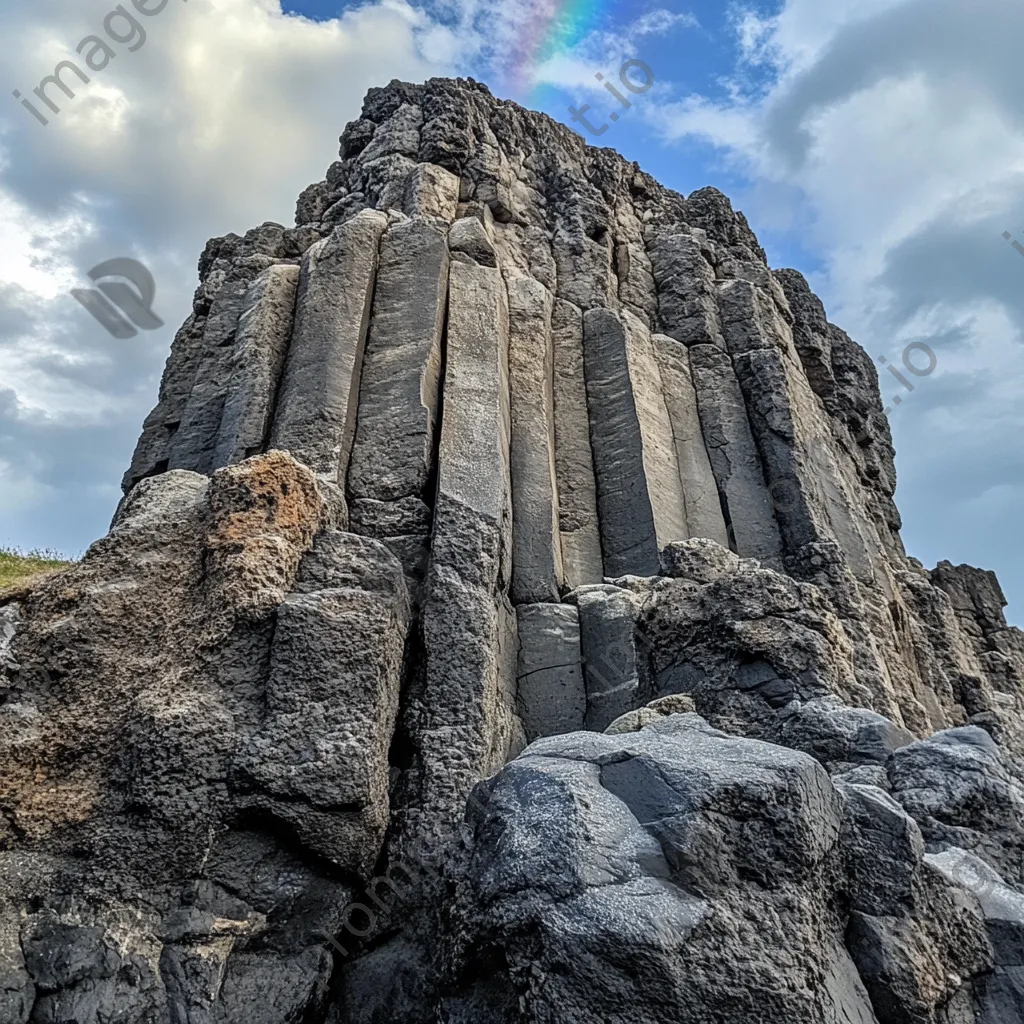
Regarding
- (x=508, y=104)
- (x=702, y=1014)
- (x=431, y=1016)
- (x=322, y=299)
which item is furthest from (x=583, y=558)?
(x=508, y=104)

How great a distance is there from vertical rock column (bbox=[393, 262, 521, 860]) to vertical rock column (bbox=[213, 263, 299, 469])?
1.82 m

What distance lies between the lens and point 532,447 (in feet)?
29.5

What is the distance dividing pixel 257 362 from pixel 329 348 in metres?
0.85

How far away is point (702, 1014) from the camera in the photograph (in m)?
2.98

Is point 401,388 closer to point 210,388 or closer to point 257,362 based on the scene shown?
point 257,362

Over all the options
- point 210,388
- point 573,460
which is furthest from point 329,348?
point 573,460

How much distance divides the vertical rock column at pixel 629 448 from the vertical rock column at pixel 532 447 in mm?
637

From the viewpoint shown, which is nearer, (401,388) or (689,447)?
(401,388)

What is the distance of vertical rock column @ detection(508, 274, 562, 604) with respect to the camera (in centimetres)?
801

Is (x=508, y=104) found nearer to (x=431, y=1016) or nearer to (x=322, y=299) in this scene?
(x=322, y=299)

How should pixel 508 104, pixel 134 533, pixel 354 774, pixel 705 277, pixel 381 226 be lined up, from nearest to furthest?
pixel 354 774 < pixel 134 533 < pixel 381 226 < pixel 705 277 < pixel 508 104

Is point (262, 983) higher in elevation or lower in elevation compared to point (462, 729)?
lower

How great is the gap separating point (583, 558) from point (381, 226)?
452 centimetres

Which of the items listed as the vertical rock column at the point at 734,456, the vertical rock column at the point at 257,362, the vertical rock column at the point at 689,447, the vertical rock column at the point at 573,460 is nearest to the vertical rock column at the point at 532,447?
the vertical rock column at the point at 573,460
